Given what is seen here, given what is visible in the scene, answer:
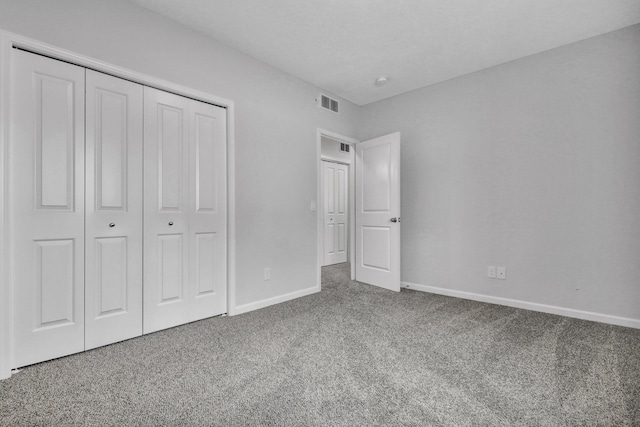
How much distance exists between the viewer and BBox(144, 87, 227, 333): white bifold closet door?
2.41m

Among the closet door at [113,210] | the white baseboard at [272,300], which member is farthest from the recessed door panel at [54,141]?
the white baseboard at [272,300]

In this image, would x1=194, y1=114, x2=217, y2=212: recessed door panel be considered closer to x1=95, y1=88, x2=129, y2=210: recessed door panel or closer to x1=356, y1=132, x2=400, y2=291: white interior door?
x1=95, y1=88, x2=129, y2=210: recessed door panel

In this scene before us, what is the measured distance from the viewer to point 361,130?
14.9 feet

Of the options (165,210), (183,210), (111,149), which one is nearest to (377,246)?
(183,210)

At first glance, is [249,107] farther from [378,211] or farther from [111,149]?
[378,211]

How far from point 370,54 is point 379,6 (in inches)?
28.6

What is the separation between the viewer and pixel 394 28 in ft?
8.62

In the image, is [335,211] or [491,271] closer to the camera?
[491,271]

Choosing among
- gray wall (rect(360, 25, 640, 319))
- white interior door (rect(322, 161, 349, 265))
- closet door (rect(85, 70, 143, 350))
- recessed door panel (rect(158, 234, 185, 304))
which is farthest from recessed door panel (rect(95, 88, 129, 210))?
white interior door (rect(322, 161, 349, 265))

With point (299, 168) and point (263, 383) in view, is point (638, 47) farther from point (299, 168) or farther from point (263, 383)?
point (263, 383)

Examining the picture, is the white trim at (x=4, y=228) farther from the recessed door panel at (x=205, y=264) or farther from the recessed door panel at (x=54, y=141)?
the recessed door panel at (x=205, y=264)

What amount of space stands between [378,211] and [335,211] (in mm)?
2235

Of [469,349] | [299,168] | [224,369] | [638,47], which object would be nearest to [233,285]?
[224,369]

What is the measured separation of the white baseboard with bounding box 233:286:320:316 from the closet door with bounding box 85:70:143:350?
2.92 ft
